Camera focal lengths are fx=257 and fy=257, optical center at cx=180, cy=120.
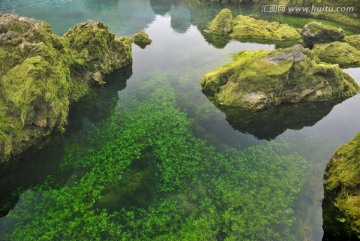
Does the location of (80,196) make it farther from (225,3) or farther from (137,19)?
(225,3)

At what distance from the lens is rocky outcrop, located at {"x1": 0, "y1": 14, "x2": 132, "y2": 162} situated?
90.4ft

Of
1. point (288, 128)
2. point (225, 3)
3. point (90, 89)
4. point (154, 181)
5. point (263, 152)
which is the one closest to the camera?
point (154, 181)

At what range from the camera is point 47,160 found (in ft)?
90.2

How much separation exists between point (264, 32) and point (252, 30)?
3273 mm

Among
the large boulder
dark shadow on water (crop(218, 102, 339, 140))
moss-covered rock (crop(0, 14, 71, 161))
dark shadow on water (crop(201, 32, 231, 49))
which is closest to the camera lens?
moss-covered rock (crop(0, 14, 71, 161))

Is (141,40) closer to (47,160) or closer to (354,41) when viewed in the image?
(47,160)

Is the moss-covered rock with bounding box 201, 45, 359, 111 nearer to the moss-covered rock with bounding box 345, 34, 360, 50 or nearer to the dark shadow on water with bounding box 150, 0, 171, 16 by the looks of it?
the moss-covered rock with bounding box 345, 34, 360, 50

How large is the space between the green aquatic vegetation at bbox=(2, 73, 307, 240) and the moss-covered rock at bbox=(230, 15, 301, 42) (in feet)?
158

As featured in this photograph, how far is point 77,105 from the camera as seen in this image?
3784 cm

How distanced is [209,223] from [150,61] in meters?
40.8

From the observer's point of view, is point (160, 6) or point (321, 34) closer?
point (321, 34)

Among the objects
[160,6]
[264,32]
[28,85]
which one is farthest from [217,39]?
[160,6]

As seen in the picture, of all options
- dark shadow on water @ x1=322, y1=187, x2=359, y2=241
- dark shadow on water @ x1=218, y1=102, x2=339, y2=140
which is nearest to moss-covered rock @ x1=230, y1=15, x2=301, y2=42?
dark shadow on water @ x1=218, y1=102, x2=339, y2=140

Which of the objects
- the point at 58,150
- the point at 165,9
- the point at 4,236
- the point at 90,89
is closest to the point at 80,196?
the point at 4,236
